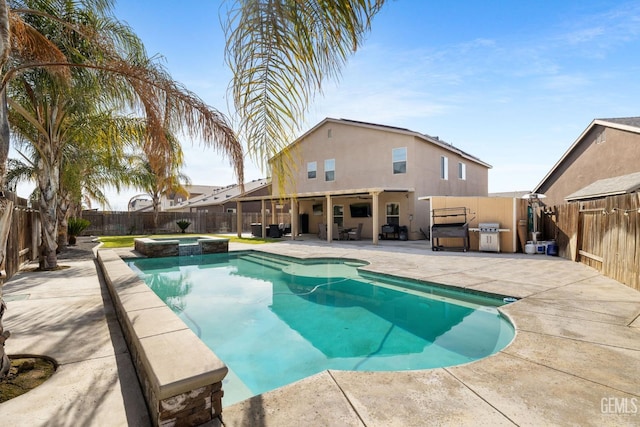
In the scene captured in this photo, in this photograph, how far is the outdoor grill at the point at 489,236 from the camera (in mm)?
11473

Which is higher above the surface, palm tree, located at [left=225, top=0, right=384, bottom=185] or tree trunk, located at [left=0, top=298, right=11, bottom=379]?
palm tree, located at [left=225, top=0, right=384, bottom=185]

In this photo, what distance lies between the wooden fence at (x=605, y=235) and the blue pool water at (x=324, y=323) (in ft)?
8.72

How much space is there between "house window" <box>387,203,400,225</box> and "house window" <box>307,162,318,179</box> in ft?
17.6

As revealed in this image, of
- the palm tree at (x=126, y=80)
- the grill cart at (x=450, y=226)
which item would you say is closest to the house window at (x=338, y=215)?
the grill cart at (x=450, y=226)

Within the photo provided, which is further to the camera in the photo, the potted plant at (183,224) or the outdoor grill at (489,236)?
the potted plant at (183,224)

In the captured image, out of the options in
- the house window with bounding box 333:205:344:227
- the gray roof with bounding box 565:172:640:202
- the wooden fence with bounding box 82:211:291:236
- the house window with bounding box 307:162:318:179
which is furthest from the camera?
the wooden fence with bounding box 82:211:291:236

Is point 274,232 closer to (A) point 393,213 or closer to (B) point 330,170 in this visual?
(B) point 330,170

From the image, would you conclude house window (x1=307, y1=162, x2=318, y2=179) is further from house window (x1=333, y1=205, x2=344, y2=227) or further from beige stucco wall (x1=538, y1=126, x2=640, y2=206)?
beige stucco wall (x1=538, y1=126, x2=640, y2=206)

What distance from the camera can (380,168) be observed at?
17281mm

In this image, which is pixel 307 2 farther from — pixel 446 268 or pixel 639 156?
pixel 639 156

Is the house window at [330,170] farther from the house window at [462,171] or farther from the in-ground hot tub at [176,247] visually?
the in-ground hot tub at [176,247]

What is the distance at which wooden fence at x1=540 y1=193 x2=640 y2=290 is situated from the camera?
220 inches

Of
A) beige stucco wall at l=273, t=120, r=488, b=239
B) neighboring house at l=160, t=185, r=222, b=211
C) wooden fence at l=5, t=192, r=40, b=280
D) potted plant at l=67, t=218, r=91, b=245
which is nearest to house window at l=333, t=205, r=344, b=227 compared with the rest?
beige stucco wall at l=273, t=120, r=488, b=239

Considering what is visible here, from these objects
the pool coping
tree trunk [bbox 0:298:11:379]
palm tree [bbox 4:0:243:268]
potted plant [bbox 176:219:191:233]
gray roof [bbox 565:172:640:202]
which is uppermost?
palm tree [bbox 4:0:243:268]
